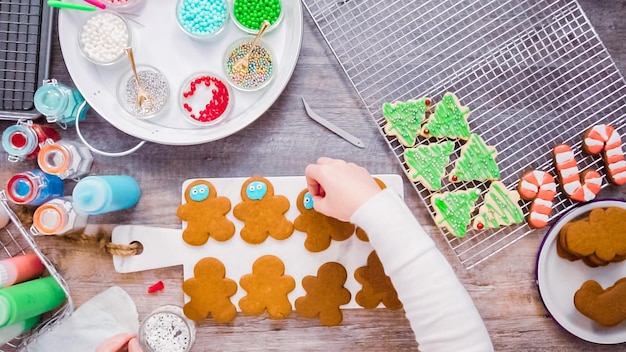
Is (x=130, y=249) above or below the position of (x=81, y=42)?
below

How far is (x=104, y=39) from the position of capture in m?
1.33

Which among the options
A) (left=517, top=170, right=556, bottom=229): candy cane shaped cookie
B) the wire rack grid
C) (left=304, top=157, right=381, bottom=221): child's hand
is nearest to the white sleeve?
(left=304, top=157, right=381, bottom=221): child's hand

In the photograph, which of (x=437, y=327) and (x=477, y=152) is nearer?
(x=437, y=327)

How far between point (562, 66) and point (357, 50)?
45cm

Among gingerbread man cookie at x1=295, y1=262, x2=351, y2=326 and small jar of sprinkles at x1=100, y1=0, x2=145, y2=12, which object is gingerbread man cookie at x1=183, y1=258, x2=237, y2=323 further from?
small jar of sprinkles at x1=100, y1=0, x2=145, y2=12

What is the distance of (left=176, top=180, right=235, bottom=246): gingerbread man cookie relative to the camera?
1.37m

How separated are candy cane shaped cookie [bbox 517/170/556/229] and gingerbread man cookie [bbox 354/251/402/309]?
0.34 m

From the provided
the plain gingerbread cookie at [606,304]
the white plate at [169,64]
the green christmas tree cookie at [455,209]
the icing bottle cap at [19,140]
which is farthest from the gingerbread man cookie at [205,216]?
the plain gingerbread cookie at [606,304]

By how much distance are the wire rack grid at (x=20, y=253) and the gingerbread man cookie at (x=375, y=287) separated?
64 centimetres

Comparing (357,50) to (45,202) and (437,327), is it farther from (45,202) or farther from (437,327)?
(45,202)

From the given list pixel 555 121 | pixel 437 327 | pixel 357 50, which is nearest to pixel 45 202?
pixel 357 50

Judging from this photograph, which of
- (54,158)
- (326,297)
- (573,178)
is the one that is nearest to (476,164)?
(573,178)

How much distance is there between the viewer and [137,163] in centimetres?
140

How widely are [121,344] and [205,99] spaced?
1.80 feet
